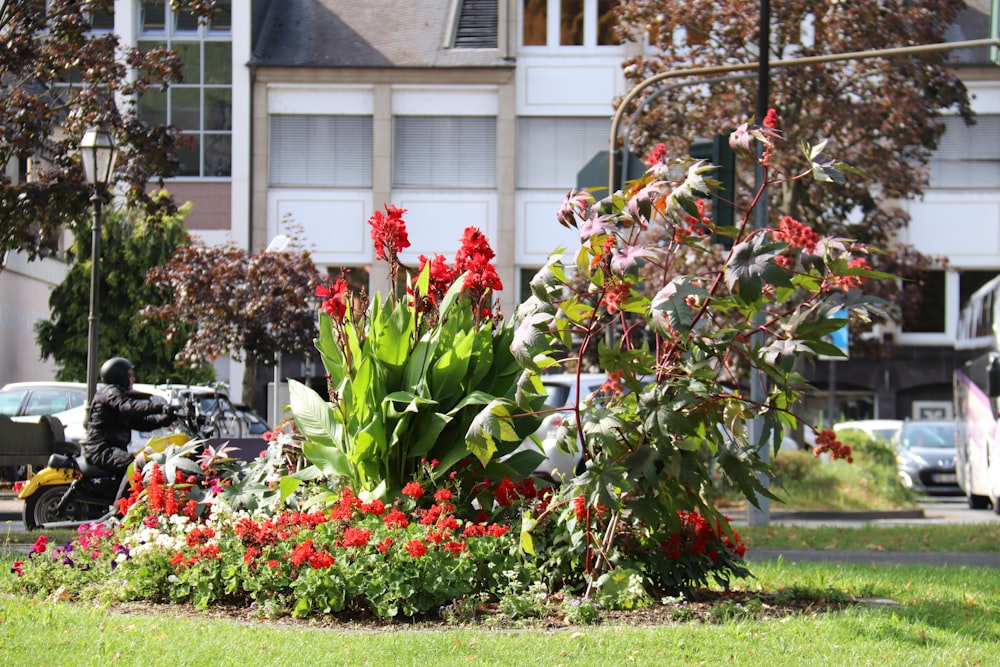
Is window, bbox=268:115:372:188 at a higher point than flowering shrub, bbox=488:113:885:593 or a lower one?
higher

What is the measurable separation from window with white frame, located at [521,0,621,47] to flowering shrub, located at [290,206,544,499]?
29.8m

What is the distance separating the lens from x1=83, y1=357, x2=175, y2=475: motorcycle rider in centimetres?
1208

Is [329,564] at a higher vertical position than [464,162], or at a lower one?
lower

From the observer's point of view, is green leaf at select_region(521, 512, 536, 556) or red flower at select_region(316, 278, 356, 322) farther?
red flower at select_region(316, 278, 356, 322)

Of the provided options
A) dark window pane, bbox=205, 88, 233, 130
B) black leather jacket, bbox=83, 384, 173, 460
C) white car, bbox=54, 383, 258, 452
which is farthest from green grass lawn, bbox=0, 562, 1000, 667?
dark window pane, bbox=205, 88, 233, 130

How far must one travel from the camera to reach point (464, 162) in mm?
36750

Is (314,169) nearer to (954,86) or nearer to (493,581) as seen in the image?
(954,86)

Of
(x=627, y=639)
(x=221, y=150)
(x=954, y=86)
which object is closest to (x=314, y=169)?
(x=221, y=150)

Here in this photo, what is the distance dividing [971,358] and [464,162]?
16.2m

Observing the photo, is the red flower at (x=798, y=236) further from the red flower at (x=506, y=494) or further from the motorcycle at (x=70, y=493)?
the motorcycle at (x=70, y=493)

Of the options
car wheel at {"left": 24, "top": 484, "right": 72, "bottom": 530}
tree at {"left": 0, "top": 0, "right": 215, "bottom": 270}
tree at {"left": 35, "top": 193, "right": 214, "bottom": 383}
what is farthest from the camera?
tree at {"left": 35, "top": 193, "right": 214, "bottom": 383}

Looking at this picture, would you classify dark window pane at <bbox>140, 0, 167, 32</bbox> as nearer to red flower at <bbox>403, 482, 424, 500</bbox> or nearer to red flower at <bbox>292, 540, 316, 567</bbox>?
red flower at <bbox>403, 482, 424, 500</bbox>

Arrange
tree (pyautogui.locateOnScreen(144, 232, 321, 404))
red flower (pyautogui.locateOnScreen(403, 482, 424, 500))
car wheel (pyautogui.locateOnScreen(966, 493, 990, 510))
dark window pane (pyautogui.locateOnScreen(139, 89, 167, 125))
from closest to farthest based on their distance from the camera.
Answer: red flower (pyautogui.locateOnScreen(403, 482, 424, 500)), car wheel (pyautogui.locateOnScreen(966, 493, 990, 510)), tree (pyautogui.locateOnScreen(144, 232, 321, 404)), dark window pane (pyautogui.locateOnScreen(139, 89, 167, 125))

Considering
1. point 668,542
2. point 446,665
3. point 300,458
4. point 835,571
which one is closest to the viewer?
point 446,665
